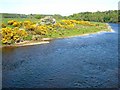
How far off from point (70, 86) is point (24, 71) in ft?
44.2

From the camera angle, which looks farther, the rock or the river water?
the rock

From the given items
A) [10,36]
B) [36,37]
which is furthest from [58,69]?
[36,37]

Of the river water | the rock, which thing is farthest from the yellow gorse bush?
the river water

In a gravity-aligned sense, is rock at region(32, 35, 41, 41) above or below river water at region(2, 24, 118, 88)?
above

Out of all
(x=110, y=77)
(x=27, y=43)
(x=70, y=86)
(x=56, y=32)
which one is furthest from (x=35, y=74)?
(x=56, y=32)

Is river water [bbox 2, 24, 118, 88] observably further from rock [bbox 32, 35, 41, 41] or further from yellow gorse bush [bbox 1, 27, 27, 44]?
rock [bbox 32, 35, 41, 41]

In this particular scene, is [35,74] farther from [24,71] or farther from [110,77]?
[110,77]

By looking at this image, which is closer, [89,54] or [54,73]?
[54,73]

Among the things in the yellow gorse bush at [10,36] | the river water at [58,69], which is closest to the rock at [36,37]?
the yellow gorse bush at [10,36]

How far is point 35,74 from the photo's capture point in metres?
48.0

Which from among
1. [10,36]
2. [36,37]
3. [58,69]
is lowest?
[58,69]

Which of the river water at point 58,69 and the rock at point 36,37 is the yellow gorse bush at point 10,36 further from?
the river water at point 58,69

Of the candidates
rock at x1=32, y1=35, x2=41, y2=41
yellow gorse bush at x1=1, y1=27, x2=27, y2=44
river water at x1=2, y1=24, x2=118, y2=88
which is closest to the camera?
river water at x1=2, y1=24, x2=118, y2=88

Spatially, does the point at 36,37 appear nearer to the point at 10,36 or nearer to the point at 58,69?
the point at 10,36
